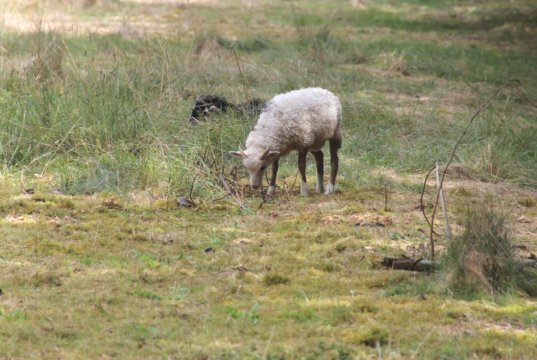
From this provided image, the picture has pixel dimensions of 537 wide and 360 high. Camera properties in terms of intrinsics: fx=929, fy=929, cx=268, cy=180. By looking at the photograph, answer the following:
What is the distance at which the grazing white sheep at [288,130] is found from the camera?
31.9ft

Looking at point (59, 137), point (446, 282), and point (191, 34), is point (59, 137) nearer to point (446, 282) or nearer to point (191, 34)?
point (446, 282)

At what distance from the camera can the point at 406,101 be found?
15.7m

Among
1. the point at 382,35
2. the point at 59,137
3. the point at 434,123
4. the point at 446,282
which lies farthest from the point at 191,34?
the point at 446,282

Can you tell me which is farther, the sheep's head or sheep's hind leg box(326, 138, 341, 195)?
sheep's hind leg box(326, 138, 341, 195)

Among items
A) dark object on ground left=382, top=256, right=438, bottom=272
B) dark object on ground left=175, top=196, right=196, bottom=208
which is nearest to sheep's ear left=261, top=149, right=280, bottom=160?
dark object on ground left=175, top=196, right=196, bottom=208

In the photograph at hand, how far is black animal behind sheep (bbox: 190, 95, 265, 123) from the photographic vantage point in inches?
454

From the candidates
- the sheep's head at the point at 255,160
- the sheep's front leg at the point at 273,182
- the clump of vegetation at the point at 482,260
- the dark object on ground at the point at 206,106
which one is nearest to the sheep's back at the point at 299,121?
the sheep's head at the point at 255,160

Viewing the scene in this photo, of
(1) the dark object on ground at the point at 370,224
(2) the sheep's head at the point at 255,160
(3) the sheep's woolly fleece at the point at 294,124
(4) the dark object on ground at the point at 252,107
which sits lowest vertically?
(1) the dark object on ground at the point at 370,224

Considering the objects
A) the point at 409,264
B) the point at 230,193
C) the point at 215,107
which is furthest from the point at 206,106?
the point at 409,264

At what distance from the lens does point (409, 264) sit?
7.44 meters

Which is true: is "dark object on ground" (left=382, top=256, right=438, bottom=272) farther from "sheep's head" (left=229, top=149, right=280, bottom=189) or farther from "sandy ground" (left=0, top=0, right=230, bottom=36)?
"sandy ground" (left=0, top=0, right=230, bottom=36)

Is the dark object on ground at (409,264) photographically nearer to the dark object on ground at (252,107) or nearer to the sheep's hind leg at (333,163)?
the sheep's hind leg at (333,163)

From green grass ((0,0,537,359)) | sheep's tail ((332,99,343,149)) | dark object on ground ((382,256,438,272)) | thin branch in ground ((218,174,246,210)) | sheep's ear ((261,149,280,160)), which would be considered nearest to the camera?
green grass ((0,0,537,359))

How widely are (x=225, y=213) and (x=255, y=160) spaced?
798 millimetres
